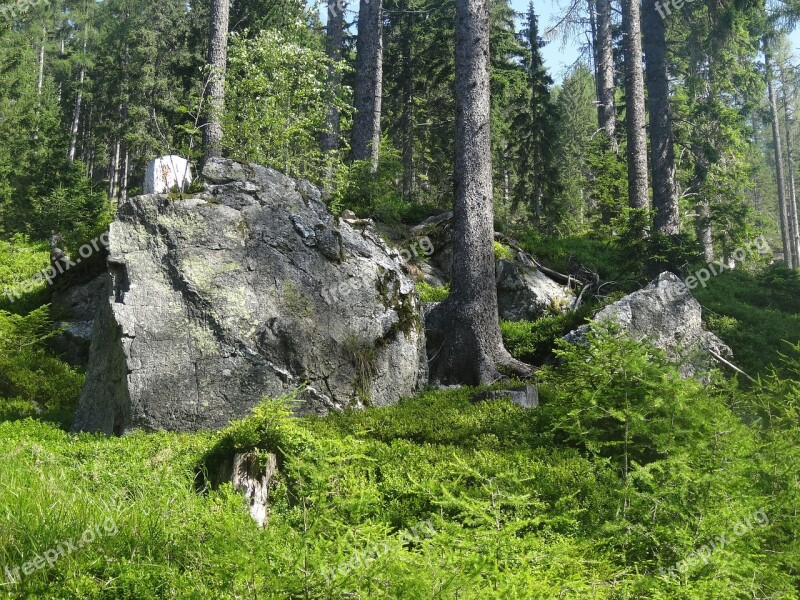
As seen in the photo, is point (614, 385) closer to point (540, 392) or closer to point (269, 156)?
point (540, 392)

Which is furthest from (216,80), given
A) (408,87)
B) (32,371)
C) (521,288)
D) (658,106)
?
(408,87)

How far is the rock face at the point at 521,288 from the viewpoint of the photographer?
38.1 ft

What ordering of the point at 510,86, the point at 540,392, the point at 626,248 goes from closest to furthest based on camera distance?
the point at 540,392 < the point at 626,248 < the point at 510,86

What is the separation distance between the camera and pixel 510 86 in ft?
63.0

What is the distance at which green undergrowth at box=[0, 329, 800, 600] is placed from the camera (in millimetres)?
2908

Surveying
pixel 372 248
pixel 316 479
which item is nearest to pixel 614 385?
pixel 316 479

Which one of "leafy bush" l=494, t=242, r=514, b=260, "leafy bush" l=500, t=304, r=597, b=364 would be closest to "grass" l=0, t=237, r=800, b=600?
"leafy bush" l=500, t=304, r=597, b=364

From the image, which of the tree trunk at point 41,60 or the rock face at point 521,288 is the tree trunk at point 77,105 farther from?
the rock face at point 521,288

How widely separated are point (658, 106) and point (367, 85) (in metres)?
7.31

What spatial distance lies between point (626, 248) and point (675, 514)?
28.8 feet

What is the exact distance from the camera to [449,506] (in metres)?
3.71
